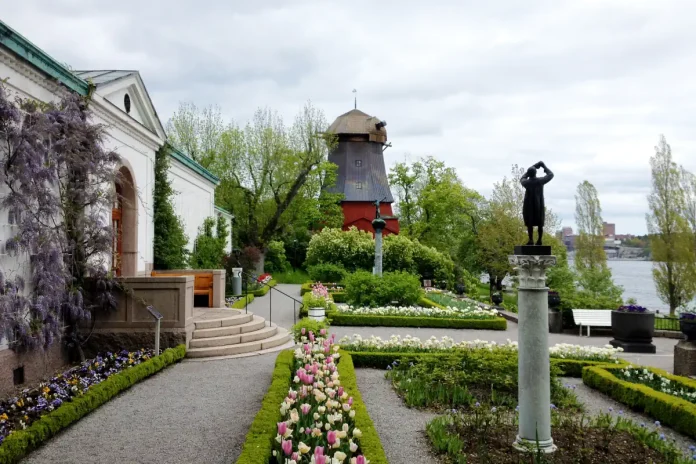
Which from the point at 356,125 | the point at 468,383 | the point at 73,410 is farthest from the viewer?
the point at 356,125

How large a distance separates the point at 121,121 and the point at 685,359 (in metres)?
12.6

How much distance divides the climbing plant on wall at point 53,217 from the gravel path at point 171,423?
6.58 ft

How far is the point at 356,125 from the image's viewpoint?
4478 cm

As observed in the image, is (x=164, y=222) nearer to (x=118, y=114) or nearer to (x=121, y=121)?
(x=121, y=121)

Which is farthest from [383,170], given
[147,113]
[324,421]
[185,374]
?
[324,421]

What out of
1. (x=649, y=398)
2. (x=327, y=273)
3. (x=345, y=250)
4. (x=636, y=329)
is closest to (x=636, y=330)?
(x=636, y=329)

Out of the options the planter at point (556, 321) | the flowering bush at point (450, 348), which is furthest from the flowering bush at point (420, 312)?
the flowering bush at point (450, 348)

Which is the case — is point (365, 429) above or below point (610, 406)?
above

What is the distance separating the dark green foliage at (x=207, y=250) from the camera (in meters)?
21.8

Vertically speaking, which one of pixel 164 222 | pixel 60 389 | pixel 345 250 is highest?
pixel 164 222

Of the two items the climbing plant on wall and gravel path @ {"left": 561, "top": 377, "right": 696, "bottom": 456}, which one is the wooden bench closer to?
the climbing plant on wall

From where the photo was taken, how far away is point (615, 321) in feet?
48.6

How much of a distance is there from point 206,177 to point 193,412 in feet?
55.4

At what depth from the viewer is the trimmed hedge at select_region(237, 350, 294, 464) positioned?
533cm
